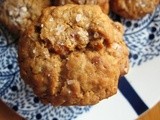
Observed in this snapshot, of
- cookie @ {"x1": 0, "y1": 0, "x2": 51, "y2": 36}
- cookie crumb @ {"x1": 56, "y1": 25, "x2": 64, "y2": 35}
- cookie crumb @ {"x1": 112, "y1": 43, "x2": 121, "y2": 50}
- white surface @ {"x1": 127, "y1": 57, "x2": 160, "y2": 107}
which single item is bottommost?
white surface @ {"x1": 127, "y1": 57, "x2": 160, "y2": 107}

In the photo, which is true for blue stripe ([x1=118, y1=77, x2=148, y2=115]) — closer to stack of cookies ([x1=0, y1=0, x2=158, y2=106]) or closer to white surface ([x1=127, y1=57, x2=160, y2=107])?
white surface ([x1=127, y1=57, x2=160, y2=107])

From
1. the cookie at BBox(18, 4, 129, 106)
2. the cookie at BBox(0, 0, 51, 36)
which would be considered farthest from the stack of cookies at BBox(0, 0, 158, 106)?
the cookie at BBox(0, 0, 51, 36)

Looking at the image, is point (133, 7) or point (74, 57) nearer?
point (74, 57)

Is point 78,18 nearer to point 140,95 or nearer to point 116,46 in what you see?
point 116,46

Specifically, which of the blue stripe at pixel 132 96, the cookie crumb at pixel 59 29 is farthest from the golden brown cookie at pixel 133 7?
the cookie crumb at pixel 59 29

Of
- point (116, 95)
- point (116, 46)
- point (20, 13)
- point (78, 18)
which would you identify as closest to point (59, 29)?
point (78, 18)

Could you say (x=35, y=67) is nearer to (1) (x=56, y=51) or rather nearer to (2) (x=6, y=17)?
(1) (x=56, y=51)
